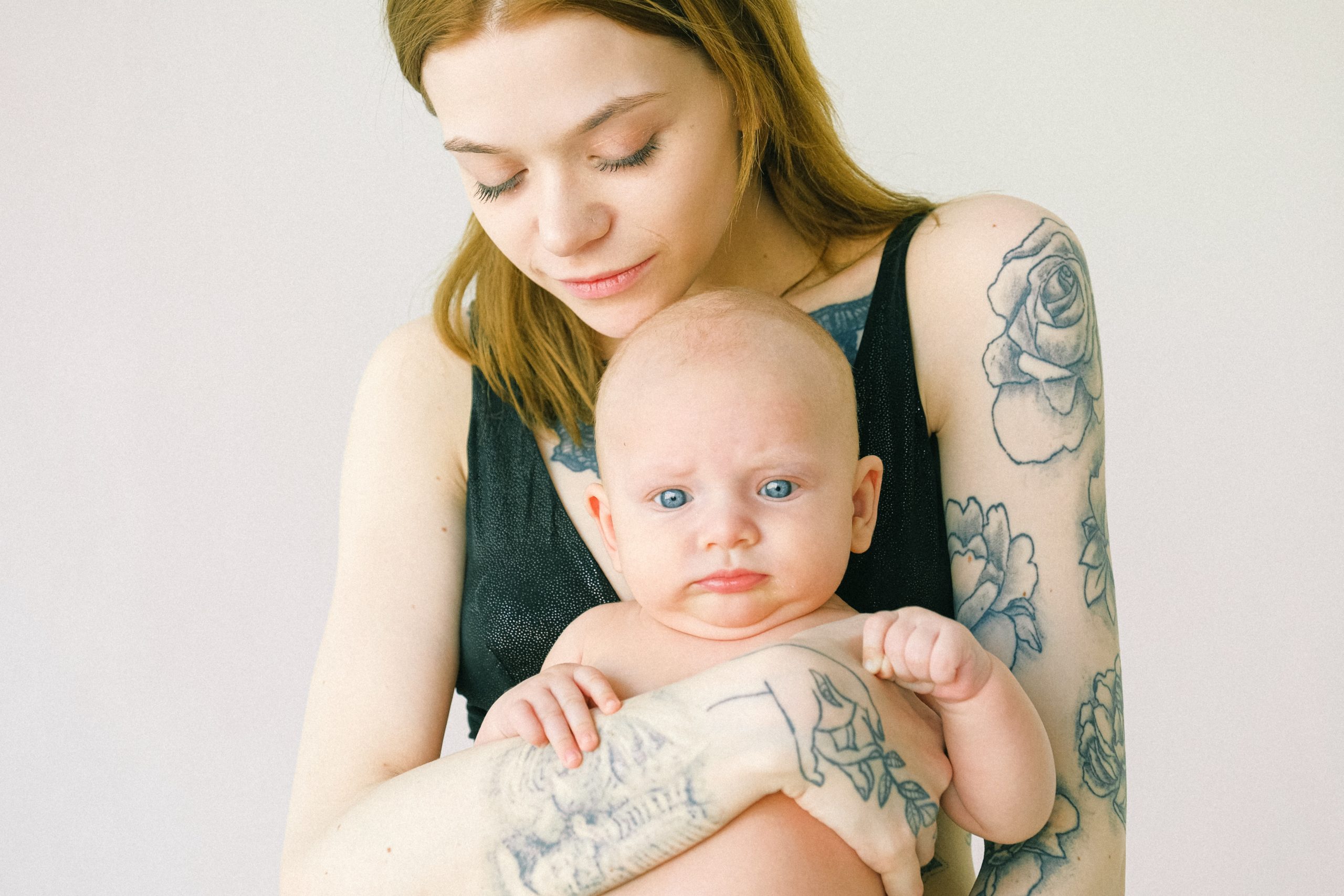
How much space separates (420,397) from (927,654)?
91 cm

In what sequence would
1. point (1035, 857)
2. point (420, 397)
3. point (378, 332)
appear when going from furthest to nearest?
point (378, 332)
point (420, 397)
point (1035, 857)

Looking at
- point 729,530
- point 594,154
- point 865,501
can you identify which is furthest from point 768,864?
point 594,154

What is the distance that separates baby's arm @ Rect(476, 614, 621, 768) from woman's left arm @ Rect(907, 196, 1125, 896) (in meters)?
0.49

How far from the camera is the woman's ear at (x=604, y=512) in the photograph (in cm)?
166

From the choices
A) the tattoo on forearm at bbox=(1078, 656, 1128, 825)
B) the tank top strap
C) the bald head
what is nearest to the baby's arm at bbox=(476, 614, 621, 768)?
the bald head

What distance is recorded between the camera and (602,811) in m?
1.43

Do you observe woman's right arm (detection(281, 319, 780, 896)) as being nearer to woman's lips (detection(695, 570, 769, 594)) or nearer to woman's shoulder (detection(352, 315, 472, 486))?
woman's shoulder (detection(352, 315, 472, 486))

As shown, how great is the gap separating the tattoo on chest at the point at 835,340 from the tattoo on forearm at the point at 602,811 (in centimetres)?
53

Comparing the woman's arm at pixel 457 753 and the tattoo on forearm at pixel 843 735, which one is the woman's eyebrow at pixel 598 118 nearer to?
the woman's arm at pixel 457 753

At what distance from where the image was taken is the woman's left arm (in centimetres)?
161

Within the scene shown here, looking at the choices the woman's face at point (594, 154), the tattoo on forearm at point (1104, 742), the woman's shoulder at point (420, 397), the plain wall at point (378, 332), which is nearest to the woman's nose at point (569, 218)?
the woman's face at point (594, 154)

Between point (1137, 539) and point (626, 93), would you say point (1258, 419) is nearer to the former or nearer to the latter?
point (1137, 539)

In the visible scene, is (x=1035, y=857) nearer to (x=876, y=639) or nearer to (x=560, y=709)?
(x=876, y=639)

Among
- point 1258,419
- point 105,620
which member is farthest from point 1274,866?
point 105,620
